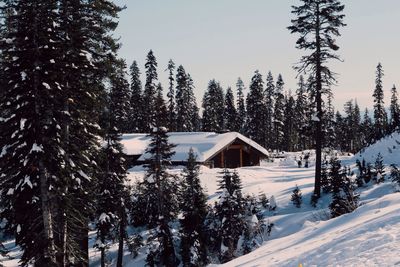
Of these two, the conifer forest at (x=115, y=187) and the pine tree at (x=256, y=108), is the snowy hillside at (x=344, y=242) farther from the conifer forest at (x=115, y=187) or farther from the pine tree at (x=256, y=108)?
the pine tree at (x=256, y=108)

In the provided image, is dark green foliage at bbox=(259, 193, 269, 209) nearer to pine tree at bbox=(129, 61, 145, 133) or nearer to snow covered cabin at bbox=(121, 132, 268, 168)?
snow covered cabin at bbox=(121, 132, 268, 168)

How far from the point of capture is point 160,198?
2602 cm

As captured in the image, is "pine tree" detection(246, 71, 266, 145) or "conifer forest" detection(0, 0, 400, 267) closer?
"conifer forest" detection(0, 0, 400, 267)

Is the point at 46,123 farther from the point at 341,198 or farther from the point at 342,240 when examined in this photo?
the point at 341,198

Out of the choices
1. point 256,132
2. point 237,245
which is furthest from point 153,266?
point 256,132

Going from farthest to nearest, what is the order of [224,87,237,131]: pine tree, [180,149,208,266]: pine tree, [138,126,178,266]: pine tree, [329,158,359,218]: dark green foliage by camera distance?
[224,87,237,131]: pine tree, [138,126,178,266]: pine tree, [180,149,208,266]: pine tree, [329,158,359,218]: dark green foliage

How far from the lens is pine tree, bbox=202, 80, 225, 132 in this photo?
75.5 m

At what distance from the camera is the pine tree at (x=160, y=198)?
980 inches

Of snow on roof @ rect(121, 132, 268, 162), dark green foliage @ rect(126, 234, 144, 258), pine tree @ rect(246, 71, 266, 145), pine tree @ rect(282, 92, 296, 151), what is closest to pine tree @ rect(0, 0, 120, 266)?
dark green foliage @ rect(126, 234, 144, 258)

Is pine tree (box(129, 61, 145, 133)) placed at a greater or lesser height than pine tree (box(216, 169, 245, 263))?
greater

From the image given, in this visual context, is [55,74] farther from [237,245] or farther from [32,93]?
[237,245]

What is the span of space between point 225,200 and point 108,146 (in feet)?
30.0

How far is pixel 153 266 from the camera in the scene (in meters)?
24.9

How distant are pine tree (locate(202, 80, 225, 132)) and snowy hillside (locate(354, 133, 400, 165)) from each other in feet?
144
